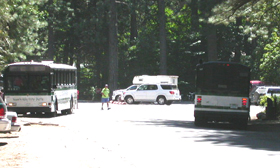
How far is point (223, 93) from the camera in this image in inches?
912

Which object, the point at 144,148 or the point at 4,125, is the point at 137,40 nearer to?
the point at 144,148

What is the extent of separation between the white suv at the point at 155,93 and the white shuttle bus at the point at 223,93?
24.3 m

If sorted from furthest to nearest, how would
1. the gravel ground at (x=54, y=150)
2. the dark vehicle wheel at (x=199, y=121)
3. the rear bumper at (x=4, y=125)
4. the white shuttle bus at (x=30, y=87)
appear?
1. the white shuttle bus at (x=30, y=87)
2. the dark vehicle wheel at (x=199, y=121)
3. the rear bumper at (x=4, y=125)
4. the gravel ground at (x=54, y=150)

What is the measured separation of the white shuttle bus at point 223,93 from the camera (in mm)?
22984

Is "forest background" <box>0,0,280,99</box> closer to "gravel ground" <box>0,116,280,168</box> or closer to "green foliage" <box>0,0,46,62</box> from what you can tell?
"green foliage" <box>0,0,46,62</box>

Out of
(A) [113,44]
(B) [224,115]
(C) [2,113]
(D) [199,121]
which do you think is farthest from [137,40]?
(C) [2,113]

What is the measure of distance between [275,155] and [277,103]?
53.6ft

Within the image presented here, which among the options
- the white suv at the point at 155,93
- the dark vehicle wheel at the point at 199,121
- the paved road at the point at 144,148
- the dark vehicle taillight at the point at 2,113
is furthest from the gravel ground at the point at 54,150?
the white suv at the point at 155,93

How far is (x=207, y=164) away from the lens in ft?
Answer: 38.5

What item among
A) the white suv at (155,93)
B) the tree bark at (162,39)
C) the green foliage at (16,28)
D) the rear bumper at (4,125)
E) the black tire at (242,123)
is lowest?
the black tire at (242,123)

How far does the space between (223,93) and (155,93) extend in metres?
24.9

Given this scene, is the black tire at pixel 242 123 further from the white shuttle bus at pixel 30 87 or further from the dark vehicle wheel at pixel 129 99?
the dark vehicle wheel at pixel 129 99

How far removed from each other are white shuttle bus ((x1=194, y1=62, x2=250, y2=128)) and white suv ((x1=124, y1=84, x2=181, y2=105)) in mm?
24250

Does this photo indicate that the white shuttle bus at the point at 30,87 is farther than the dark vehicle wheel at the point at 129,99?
No
